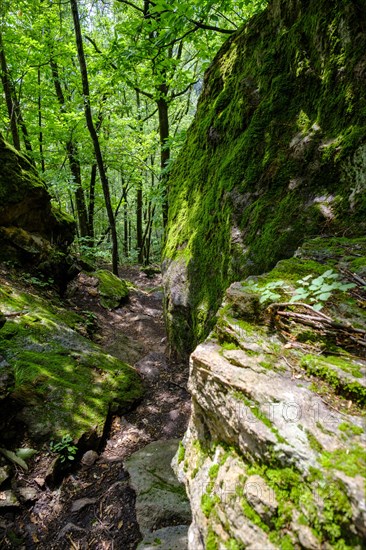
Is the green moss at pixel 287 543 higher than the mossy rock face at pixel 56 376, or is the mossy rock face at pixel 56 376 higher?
the green moss at pixel 287 543

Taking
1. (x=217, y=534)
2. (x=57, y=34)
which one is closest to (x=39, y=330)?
(x=217, y=534)

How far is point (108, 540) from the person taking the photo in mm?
2848

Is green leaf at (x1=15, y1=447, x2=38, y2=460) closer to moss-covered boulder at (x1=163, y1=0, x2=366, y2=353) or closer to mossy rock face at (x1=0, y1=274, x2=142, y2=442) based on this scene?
mossy rock face at (x1=0, y1=274, x2=142, y2=442)

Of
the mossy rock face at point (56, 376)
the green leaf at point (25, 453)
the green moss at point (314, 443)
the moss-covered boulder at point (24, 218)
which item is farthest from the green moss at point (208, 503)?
the moss-covered boulder at point (24, 218)

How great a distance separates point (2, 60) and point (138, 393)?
1263 cm

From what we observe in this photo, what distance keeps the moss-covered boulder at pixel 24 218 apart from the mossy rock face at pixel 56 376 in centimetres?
187

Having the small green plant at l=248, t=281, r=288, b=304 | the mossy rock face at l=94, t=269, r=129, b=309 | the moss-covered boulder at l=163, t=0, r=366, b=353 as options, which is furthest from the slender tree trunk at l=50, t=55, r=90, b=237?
the small green plant at l=248, t=281, r=288, b=304

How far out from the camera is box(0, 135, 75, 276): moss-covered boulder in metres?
7.75

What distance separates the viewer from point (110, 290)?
1009cm

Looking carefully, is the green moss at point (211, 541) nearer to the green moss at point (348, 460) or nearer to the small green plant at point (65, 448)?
the green moss at point (348, 460)

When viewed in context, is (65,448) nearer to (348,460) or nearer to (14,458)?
(14,458)

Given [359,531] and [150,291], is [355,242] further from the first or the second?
[150,291]

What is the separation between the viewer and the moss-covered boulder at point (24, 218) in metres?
7.75

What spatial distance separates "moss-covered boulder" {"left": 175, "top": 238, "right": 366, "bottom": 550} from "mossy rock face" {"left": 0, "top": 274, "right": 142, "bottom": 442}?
2346mm
